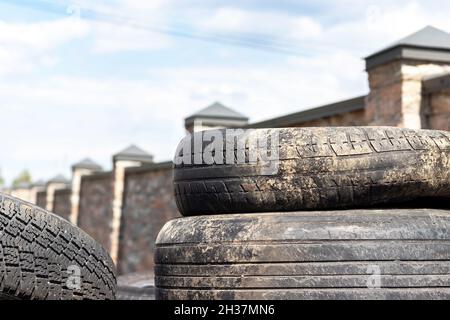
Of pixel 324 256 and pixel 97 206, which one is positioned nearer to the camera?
pixel 324 256

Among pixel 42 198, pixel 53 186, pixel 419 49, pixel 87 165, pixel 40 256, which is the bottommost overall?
pixel 42 198

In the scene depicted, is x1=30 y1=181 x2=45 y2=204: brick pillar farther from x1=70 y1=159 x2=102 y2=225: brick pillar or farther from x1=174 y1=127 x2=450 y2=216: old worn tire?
x1=174 y1=127 x2=450 y2=216: old worn tire

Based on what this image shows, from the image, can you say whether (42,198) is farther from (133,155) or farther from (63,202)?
(133,155)

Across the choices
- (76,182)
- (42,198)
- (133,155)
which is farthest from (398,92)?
(42,198)

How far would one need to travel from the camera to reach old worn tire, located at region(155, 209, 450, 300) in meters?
2.20

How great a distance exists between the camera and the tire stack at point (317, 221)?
7.25 ft

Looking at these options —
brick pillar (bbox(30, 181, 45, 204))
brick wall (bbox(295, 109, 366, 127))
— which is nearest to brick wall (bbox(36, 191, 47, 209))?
brick pillar (bbox(30, 181, 45, 204))

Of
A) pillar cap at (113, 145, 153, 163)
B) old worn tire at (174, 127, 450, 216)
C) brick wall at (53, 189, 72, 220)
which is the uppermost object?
pillar cap at (113, 145, 153, 163)

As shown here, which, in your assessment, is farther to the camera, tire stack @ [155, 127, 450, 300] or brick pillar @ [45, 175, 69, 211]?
brick pillar @ [45, 175, 69, 211]

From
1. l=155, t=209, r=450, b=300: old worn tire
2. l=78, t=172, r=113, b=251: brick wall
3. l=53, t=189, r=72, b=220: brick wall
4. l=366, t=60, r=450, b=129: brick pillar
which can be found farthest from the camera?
l=53, t=189, r=72, b=220: brick wall

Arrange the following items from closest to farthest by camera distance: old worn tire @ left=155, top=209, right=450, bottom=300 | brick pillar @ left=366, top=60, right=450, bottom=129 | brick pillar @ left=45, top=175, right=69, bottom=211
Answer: old worn tire @ left=155, top=209, right=450, bottom=300 < brick pillar @ left=366, top=60, right=450, bottom=129 < brick pillar @ left=45, top=175, right=69, bottom=211

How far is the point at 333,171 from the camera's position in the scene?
237cm

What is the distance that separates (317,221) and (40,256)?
2.88 ft
